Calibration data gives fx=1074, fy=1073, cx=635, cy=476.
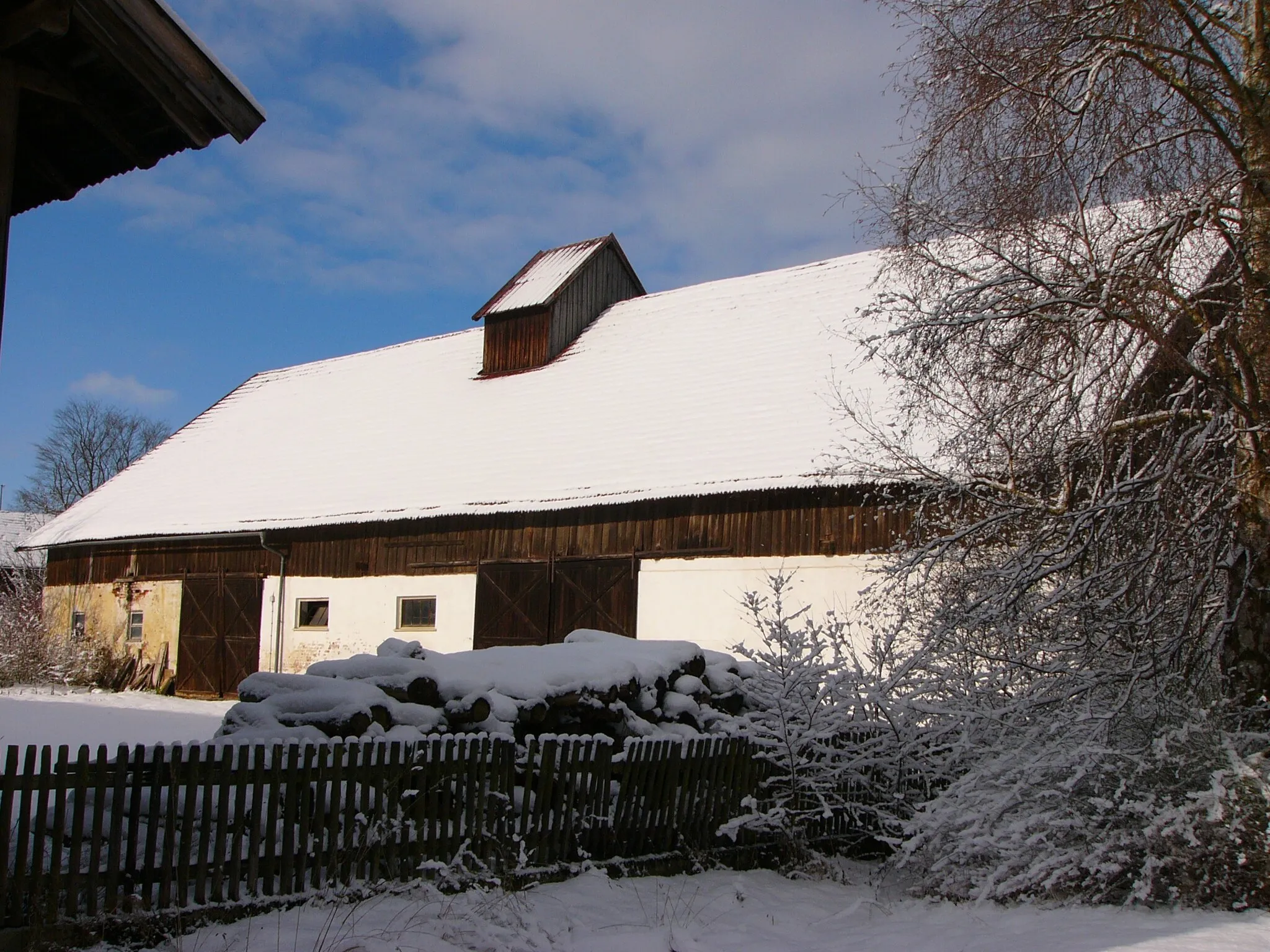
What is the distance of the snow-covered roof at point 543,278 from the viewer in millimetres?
23234

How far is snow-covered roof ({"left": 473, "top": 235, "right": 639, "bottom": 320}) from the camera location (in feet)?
76.2

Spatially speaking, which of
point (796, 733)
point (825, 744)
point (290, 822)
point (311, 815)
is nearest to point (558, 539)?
point (825, 744)

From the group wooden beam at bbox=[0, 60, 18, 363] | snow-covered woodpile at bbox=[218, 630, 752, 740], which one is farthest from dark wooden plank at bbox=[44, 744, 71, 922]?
wooden beam at bbox=[0, 60, 18, 363]

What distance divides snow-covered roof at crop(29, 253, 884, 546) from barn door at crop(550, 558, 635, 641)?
3.48ft

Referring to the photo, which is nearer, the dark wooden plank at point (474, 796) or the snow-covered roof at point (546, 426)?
the dark wooden plank at point (474, 796)

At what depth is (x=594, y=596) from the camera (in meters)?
16.6

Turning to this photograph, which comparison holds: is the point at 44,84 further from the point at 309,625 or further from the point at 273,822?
the point at 309,625

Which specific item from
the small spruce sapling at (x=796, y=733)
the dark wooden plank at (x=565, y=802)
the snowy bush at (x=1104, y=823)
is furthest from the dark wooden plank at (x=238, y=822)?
the snowy bush at (x=1104, y=823)

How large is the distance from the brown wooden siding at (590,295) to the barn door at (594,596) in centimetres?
743

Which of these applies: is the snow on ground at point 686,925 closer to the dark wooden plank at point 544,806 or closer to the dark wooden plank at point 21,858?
the dark wooden plank at point 544,806

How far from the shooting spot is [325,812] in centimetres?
616

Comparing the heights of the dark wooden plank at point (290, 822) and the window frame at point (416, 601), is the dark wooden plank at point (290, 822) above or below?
below

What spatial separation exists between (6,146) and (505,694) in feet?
14.9

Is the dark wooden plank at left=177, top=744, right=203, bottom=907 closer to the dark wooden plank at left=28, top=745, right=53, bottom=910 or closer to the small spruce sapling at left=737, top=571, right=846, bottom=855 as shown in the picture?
the dark wooden plank at left=28, top=745, right=53, bottom=910
